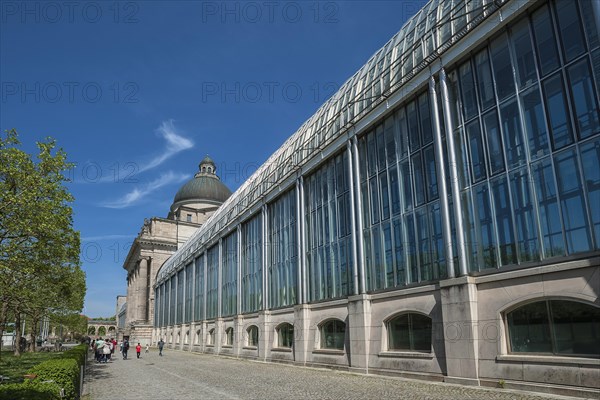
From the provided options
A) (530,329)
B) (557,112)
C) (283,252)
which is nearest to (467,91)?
(557,112)

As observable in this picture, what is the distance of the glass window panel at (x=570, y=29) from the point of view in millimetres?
14202

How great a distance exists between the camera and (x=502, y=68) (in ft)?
55.2

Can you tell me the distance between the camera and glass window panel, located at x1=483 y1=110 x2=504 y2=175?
16.4 m

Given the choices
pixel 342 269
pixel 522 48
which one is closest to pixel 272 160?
pixel 342 269

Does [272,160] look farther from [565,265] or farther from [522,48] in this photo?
[565,265]

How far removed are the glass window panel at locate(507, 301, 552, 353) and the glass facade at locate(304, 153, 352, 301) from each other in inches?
399

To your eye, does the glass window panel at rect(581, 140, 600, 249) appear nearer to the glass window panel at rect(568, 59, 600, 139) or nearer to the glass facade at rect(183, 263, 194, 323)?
the glass window panel at rect(568, 59, 600, 139)

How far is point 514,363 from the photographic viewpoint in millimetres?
14602

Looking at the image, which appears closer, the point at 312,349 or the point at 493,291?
the point at 493,291

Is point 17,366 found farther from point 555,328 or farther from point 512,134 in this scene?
point 512,134

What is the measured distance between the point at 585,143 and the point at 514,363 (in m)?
7.08

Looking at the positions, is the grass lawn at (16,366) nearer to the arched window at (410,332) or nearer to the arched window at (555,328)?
the arched window at (410,332)

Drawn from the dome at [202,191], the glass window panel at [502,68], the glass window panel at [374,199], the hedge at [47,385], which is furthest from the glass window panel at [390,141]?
the dome at [202,191]

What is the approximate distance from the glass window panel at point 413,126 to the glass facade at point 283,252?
41.4 feet
